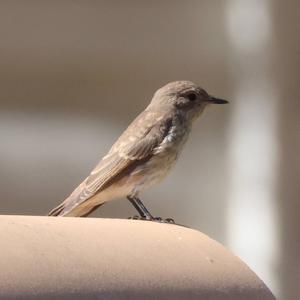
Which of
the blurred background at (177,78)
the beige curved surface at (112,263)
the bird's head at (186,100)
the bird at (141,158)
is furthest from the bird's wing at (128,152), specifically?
the beige curved surface at (112,263)

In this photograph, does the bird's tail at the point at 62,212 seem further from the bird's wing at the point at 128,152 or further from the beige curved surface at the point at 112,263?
the beige curved surface at the point at 112,263

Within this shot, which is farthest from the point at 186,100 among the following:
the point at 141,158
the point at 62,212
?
the point at 62,212

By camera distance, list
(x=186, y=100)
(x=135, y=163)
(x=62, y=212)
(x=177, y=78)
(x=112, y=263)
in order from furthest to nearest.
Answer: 1. (x=177, y=78)
2. (x=186, y=100)
3. (x=135, y=163)
4. (x=62, y=212)
5. (x=112, y=263)

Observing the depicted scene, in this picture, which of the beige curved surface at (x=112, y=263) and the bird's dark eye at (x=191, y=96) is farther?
the bird's dark eye at (x=191, y=96)

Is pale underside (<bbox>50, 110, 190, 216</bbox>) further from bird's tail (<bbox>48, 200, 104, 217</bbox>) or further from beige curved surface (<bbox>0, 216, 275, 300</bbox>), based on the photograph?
beige curved surface (<bbox>0, 216, 275, 300</bbox>)

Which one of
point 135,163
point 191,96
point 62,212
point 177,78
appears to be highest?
point 191,96

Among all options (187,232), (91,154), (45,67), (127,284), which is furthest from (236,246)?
(127,284)

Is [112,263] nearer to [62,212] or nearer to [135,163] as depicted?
[62,212]

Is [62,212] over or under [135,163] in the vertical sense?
under
